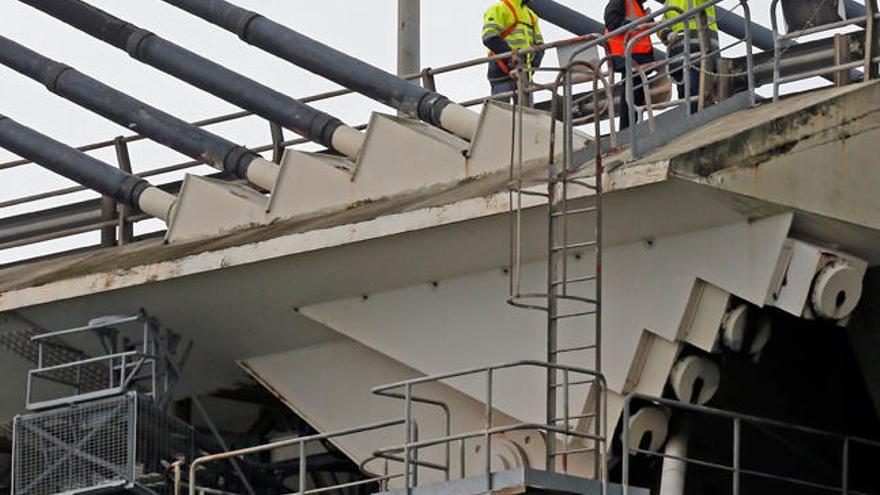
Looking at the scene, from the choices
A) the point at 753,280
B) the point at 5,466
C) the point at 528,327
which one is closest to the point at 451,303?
the point at 528,327

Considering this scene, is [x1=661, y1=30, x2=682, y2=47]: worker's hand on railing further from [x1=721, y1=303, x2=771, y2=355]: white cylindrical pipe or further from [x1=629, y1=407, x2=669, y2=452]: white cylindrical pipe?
[x1=629, y1=407, x2=669, y2=452]: white cylindrical pipe

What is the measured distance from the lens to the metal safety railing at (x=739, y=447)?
67.1ft

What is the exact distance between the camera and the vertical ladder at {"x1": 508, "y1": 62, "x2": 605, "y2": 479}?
20312 millimetres

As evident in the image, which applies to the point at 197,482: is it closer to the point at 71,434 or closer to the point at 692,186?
the point at 71,434

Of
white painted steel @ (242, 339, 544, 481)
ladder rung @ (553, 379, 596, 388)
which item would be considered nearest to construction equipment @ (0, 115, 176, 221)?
white painted steel @ (242, 339, 544, 481)

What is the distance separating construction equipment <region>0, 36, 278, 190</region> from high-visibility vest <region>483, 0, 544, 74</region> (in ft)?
8.36

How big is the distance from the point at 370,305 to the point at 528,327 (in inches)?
64.1

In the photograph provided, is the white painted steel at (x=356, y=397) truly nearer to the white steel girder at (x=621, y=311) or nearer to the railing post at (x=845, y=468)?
the white steel girder at (x=621, y=311)

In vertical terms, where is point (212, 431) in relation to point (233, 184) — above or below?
below

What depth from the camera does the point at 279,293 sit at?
23.2 meters

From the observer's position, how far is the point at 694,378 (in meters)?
21.1

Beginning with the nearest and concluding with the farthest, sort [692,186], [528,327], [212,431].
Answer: [692,186] < [528,327] < [212,431]

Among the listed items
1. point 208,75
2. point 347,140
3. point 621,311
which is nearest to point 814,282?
point 621,311

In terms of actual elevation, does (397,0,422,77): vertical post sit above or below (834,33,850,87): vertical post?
above
